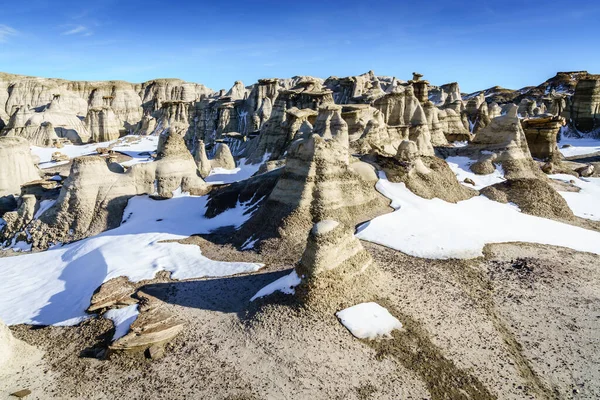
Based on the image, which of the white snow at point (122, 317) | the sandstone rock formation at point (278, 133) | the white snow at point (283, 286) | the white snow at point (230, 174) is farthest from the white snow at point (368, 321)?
the sandstone rock formation at point (278, 133)

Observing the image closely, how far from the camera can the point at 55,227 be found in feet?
62.0

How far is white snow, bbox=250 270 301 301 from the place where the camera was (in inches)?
375

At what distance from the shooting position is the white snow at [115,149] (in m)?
42.1

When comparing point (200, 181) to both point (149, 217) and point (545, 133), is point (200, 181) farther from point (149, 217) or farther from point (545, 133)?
point (545, 133)

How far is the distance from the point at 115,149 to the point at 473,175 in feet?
149

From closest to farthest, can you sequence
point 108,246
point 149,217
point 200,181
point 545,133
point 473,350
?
point 473,350, point 108,246, point 149,217, point 200,181, point 545,133

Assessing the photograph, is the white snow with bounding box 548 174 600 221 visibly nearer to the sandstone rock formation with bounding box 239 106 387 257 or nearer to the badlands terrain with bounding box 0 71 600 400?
the badlands terrain with bounding box 0 71 600 400

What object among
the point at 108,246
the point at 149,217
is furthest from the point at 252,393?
the point at 149,217

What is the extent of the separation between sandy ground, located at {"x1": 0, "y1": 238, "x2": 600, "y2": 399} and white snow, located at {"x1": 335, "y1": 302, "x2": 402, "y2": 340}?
0.21 meters

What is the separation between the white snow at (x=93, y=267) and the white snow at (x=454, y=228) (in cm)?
564

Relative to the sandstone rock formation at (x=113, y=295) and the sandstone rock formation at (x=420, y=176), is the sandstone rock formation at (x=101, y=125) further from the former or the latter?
the sandstone rock formation at (x=113, y=295)

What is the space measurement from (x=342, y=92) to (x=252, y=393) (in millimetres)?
49562

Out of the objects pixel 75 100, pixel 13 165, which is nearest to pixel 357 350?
pixel 13 165

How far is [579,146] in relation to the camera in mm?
44125
